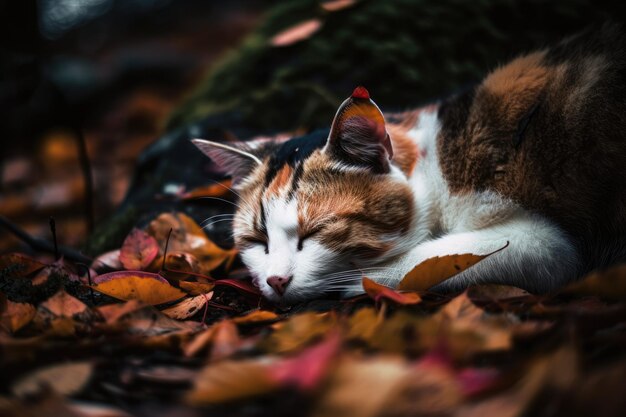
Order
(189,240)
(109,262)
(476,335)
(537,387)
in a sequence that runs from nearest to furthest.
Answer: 1. (537,387)
2. (476,335)
3. (109,262)
4. (189,240)

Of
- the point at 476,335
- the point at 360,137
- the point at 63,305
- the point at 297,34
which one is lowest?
the point at 63,305

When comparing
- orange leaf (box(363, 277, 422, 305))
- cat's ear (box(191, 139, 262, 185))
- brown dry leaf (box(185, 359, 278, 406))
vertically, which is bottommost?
orange leaf (box(363, 277, 422, 305))

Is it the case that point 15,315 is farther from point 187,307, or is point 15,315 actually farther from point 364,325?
point 364,325

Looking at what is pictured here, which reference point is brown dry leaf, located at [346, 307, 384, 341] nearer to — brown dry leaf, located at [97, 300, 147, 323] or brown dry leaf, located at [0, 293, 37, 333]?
brown dry leaf, located at [97, 300, 147, 323]

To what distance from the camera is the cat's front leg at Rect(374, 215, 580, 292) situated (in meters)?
1.41

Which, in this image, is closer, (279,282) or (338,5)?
(279,282)

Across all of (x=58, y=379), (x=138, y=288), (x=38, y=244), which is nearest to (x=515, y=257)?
(x=138, y=288)

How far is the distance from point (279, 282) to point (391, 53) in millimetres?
1807

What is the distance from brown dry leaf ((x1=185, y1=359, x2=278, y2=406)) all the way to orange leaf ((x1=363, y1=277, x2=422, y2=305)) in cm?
49

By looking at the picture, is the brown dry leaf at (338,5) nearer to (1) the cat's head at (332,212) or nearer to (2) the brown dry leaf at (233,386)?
(1) the cat's head at (332,212)

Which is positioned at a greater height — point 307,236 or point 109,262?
point 307,236

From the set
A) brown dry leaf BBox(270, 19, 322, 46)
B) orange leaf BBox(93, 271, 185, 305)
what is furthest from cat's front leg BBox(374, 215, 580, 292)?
brown dry leaf BBox(270, 19, 322, 46)

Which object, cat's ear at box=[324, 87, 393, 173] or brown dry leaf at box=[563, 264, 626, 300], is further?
cat's ear at box=[324, 87, 393, 173]

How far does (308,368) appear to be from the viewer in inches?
30.8
